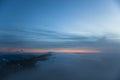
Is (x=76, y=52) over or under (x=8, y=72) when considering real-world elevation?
over

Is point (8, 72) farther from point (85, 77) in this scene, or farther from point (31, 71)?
point (85, 77)

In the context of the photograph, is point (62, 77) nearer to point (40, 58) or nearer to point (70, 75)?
point (70, 75)

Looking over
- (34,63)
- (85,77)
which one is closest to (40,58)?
(34,63)

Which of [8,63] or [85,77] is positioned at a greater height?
[8,63]

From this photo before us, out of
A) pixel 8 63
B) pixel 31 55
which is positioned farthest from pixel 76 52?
pixel 8 63

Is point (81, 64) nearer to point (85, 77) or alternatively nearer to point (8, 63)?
point (85, 77)
